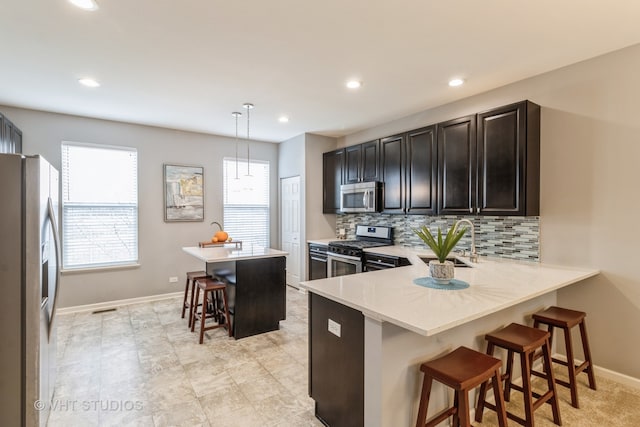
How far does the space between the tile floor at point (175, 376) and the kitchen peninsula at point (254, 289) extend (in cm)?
15

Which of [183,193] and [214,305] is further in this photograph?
[183,193]

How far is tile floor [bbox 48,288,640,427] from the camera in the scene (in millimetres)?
2115

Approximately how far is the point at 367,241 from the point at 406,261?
1320mm

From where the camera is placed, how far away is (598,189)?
2.62m

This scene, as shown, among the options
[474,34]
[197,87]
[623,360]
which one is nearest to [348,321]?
[474,34]

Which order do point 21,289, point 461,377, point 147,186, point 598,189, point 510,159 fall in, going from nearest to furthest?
point 461,377
point 21,289
point 598,189
point 510,159
point 147,186

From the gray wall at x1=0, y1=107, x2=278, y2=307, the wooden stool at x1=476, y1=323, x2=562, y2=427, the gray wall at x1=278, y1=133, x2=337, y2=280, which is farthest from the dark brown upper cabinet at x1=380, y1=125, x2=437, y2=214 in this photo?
the gray wall at x1=0, y1=107, x2=278, y2=307

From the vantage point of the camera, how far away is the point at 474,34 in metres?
2.28

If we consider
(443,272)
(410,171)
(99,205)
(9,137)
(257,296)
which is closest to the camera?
(443,272)

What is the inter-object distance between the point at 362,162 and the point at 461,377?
348cm

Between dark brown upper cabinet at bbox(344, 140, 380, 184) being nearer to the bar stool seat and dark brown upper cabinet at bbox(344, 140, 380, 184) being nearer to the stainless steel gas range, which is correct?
the stainless steel gas range

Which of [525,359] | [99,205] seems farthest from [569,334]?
[99,205]

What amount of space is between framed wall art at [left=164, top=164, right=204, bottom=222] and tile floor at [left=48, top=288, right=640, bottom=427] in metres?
1.87

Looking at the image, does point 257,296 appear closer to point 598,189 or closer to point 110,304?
point 110,304
